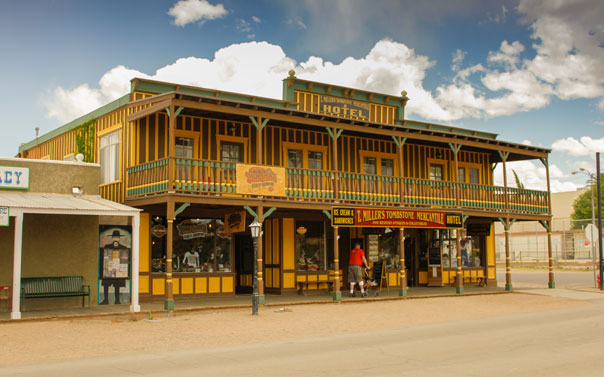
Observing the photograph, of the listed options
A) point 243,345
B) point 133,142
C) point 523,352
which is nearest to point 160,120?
point 133,142

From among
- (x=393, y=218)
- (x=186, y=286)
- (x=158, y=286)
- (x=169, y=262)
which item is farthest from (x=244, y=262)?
(x=169, y=262)

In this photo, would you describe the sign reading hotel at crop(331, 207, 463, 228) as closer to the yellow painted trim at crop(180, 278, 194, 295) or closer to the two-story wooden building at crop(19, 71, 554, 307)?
the two-story wooden building at crop(19, 71, 554, 307)

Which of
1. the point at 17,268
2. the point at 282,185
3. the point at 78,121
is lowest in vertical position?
the point at 17,268

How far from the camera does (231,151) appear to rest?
20.7m

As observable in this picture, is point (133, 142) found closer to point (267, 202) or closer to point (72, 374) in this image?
point (267, 202)

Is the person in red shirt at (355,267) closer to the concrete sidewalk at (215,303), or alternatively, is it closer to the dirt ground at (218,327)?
the concrete sidewalk at (215,303)

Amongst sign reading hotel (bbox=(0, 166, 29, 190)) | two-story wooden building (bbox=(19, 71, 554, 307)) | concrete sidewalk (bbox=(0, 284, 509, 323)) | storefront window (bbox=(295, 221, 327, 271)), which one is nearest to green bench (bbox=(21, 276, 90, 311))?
concrete sidewalk (bbox=(0, 284, 509, 323))

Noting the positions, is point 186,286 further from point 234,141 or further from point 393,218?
point 393,218

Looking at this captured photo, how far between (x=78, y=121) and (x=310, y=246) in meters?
9.18

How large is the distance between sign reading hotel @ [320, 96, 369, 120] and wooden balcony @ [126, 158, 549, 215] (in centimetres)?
340

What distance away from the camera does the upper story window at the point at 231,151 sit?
20.5 m

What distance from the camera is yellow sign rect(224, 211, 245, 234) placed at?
1875 centimetres

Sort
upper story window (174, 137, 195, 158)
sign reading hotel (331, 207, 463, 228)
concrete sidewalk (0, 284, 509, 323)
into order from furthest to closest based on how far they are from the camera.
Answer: sign reading hotel (331, 207, 463, 228) < upper story window (174, 137, 195, 158) < concrete sidewalk (0, 284, 509, 323)

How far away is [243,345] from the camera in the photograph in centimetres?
1179
